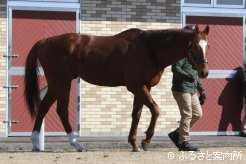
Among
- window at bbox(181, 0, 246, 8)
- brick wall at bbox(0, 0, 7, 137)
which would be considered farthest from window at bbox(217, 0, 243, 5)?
brick wall at bbox(0, 0, 7, 137)

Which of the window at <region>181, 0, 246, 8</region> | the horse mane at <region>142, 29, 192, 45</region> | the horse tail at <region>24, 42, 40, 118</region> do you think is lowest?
the horse tail at <region>24, 42, 40, 118</region>

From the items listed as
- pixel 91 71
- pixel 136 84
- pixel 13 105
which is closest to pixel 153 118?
pixel 136 84

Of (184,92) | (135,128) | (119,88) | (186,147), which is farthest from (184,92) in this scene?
(119,88)

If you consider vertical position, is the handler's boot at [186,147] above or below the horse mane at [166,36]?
below

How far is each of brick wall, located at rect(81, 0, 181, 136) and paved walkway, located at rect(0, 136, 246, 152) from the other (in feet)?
1.57

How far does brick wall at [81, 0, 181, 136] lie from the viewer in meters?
14.2

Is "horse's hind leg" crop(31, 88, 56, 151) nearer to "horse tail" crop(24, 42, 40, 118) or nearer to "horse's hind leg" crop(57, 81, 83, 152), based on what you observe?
"horse tail" crop(24, 42, 40, 118)

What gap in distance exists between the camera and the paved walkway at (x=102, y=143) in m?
12.0

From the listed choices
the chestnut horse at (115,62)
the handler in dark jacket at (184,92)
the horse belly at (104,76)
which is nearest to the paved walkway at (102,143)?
the chestnut horse at (115,62)

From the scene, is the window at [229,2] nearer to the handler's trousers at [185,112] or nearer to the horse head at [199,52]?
the handler's trousers at [185,112]

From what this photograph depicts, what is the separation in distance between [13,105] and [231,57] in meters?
5.12

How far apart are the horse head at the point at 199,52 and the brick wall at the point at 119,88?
4703mm

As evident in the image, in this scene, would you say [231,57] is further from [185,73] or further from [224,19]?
[185,73]

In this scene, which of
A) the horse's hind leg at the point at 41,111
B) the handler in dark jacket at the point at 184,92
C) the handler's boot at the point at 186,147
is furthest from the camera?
the handler in dark jacket at the point at 184,92
